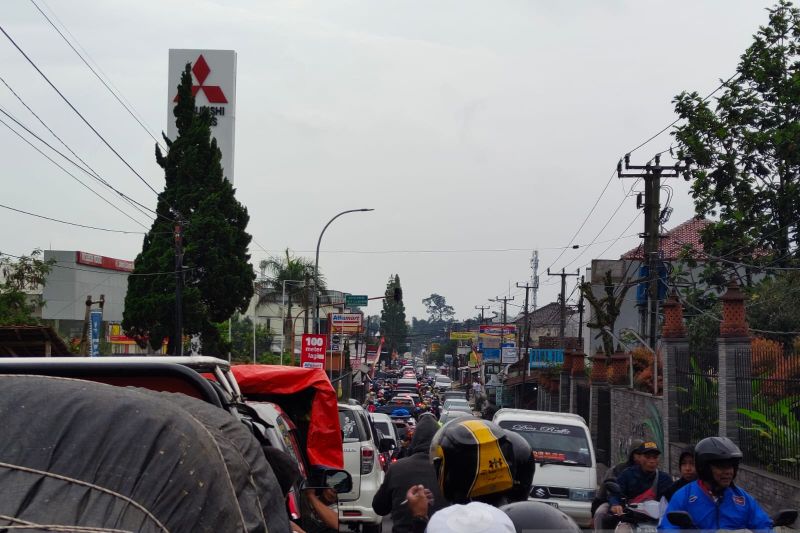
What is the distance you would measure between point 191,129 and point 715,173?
17.5 metres

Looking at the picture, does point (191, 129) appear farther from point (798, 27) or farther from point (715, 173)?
point (798, 27)

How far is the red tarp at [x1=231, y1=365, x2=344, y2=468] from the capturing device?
26.7 ft

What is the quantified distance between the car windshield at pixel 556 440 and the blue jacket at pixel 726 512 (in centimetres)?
975

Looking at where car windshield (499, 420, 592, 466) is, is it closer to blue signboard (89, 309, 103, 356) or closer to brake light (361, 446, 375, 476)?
brake light (361, 446, 375, 476)

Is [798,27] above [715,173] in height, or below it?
above

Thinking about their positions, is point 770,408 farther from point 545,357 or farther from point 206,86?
point 545,357

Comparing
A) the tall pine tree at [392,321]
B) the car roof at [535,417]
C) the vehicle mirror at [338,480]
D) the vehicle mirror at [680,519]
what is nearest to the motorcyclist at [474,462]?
the vehicle mirror at [680,519]

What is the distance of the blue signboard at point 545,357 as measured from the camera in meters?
58.7

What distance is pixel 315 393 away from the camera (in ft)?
27.5

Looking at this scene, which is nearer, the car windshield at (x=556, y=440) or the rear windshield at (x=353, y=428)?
the rear windshield at (x=353, y=428)

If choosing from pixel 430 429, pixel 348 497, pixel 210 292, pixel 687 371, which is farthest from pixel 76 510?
pixel 210 292

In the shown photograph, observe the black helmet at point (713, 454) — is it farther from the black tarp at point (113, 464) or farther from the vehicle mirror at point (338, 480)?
the black tarp at point (113, 464)

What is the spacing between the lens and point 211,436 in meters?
3.39

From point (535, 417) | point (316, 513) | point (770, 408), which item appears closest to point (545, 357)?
point (770, 408)
